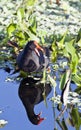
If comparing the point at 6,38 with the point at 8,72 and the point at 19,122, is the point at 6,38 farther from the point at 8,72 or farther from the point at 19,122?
the point at 19,122

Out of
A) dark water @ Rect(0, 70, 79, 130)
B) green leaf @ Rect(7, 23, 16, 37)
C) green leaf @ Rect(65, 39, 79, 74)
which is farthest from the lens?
green leaf @ Rect(7, 23, 16, 37)

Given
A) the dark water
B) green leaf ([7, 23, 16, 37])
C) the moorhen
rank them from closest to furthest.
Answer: the dark water → the moorhen → green leaf ([7, 23, 16, 37])

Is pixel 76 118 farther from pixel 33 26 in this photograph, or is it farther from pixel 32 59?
pixel 33 26

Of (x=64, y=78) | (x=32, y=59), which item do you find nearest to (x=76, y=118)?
(x=64, y=78)

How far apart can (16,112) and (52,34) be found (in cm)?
118

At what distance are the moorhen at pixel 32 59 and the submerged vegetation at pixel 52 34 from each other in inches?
4.0

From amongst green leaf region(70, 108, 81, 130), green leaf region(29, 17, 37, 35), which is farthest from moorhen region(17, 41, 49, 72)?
green leaf region(70, 108, 81, 130)

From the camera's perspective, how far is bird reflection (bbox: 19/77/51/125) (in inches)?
107

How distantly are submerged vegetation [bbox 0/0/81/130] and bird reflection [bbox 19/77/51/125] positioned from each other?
85 mm

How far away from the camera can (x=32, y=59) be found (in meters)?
3.09

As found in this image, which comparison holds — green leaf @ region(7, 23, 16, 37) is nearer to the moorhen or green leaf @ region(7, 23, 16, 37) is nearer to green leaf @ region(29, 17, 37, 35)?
green leaf @ region(29, 17, 37, 35)

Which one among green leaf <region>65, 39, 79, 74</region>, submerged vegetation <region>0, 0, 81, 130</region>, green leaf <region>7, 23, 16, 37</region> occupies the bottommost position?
submerged vegetation <region>0, 0, 81, 130</region>

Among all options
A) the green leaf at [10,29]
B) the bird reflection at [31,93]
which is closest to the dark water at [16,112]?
the bird reflection at [31,93]

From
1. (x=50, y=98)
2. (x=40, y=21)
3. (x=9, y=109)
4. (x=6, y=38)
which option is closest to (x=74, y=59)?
(x=50, y=98)
